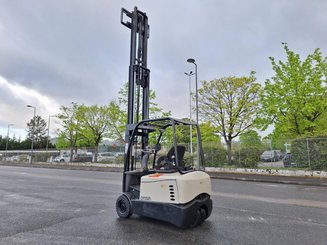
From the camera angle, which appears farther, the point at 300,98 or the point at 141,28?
the point at 300,98

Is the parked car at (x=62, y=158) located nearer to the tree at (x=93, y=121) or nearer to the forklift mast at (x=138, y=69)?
the tree at (x=93, y=121)

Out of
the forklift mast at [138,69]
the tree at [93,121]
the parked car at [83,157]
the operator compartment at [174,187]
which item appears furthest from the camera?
the tree at [93,121]

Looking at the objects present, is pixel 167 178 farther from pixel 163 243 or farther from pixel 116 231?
pixel 116 231

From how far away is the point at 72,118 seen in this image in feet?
124

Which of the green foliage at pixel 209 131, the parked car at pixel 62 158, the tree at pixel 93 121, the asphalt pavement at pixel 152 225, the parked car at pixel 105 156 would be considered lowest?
the asphalt pavement at pixel 152 225

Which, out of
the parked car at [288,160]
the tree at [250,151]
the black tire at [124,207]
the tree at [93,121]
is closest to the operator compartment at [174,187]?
the black tire at [124,207]

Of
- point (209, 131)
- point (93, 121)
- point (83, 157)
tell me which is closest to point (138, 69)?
point (209, 131)

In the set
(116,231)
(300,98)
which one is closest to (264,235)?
(116,231)

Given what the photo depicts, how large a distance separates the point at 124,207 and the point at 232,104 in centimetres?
1835

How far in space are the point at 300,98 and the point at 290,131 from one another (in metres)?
2.77

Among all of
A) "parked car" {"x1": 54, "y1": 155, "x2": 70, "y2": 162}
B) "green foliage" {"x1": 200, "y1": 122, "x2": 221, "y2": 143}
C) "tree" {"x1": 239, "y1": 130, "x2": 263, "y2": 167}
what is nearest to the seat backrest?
"tree" {"x1": 239, "y1": 130, "x2": 263, "y2": 167}

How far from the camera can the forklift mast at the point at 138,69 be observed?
21.8ft

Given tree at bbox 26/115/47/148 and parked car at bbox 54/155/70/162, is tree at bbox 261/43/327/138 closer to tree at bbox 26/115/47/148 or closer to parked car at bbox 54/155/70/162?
parked car at bbox 54/155/70/162

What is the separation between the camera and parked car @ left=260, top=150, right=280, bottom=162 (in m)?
17.8
